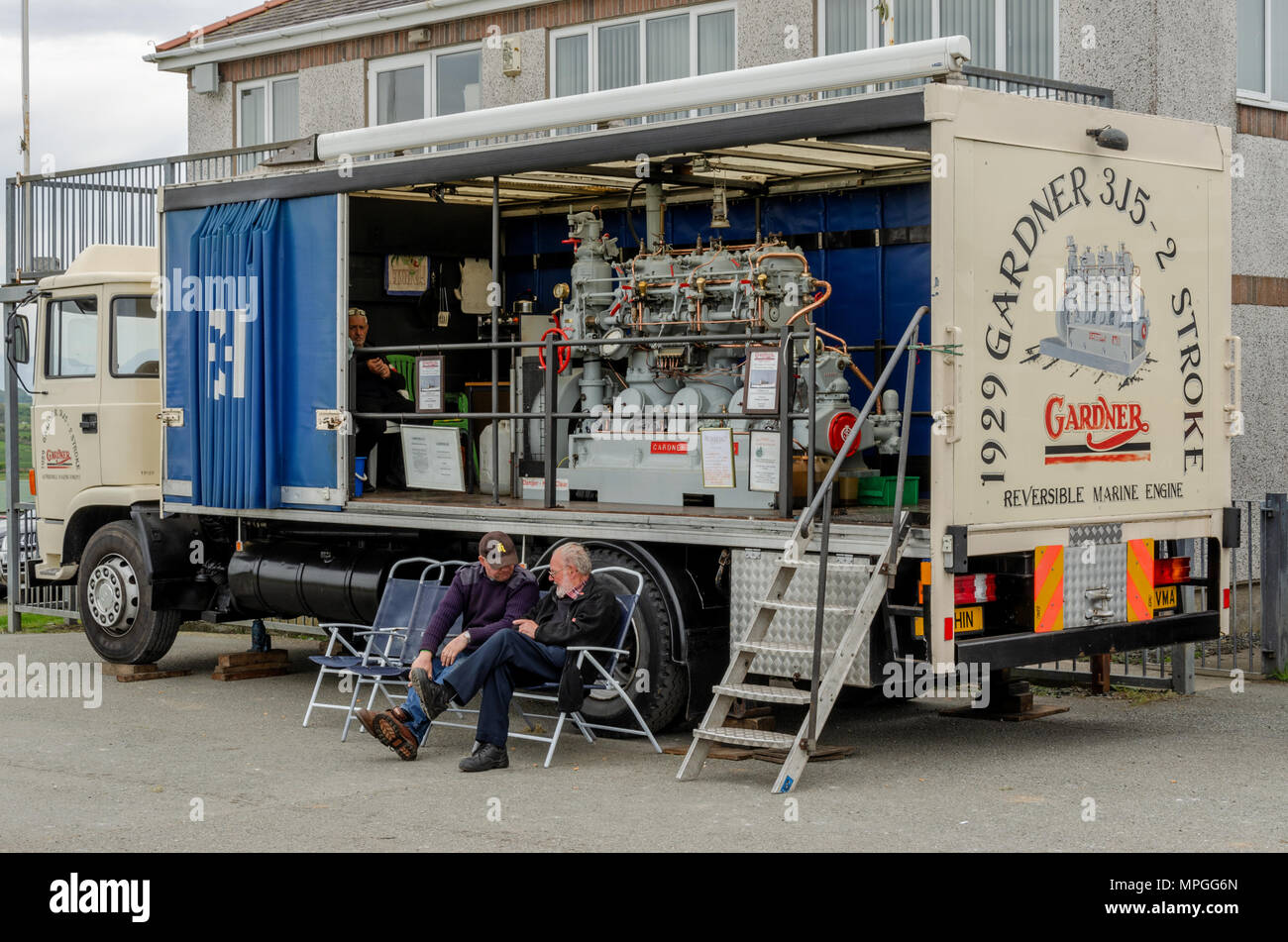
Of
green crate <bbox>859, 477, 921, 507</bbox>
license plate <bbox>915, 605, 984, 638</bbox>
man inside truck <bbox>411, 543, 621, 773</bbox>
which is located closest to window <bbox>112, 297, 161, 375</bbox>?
man inside truck <bbox>411, 543, 621, 773</bbox>

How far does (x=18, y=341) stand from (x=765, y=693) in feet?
25.6

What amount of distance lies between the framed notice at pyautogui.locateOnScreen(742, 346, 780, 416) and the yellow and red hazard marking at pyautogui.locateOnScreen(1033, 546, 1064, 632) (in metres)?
1.63

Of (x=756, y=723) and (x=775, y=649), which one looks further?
(x=756, y=723)

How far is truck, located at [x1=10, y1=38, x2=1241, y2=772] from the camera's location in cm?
835

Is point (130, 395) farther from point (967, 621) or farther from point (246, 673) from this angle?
point (967, 621)

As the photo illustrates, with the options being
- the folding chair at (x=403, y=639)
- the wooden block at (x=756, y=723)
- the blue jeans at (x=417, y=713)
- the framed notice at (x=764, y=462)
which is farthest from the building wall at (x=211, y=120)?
the wooden block at (x=756, y=723)

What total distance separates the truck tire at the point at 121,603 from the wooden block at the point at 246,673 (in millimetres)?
422

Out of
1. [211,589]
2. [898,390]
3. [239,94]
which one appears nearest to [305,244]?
[211,589]

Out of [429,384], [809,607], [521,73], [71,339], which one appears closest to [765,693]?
[809,607]

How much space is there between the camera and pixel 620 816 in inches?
297

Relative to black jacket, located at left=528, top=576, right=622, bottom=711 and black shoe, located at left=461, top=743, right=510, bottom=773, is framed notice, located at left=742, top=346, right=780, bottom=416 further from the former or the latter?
black shoe, located at left=461, top=743, right=510, bottom=773

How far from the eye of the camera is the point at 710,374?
34.0ft

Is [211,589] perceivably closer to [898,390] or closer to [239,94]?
[898,390]

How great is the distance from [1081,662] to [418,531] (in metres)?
4.70
